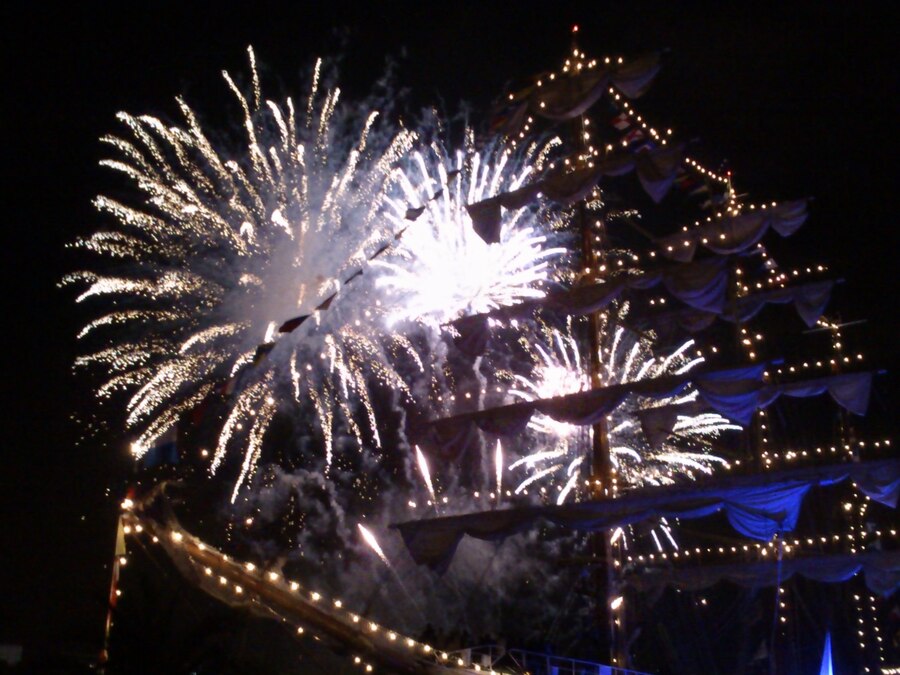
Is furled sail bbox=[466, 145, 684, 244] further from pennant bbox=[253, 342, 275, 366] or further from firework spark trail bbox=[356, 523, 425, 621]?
firework spark trail bbox=[356, 523, 425, 621]

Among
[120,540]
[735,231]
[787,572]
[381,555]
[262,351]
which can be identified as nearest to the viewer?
[120,540]

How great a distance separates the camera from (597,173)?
20500 millimetres

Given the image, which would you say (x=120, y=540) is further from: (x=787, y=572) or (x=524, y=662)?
(x=787, y=572)

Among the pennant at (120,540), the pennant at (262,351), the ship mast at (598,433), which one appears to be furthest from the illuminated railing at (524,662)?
the pennant at (262,351)

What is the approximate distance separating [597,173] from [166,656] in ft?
47.5

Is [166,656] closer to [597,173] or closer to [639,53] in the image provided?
[597,173]

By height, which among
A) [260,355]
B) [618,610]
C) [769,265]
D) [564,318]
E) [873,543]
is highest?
[769,265]

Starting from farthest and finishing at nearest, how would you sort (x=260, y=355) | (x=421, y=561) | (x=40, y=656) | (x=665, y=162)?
(x=665, y=162), (x=421, y=561), (x=260, y=355), (x=40, y=656)

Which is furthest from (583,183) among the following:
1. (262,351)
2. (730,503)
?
(262,351)

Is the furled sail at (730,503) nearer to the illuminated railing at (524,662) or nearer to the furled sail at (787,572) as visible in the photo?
the furled sail at (787,572)

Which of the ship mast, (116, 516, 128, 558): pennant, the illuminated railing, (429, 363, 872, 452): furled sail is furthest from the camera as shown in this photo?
(429, 363, 872, 452): furled sail

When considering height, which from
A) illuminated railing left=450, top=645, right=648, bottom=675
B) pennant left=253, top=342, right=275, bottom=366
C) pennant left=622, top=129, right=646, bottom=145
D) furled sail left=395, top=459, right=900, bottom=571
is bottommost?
illuminated railing left=450, top=645, right=648, bottom=675

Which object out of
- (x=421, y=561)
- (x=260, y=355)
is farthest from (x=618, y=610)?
(x=260, y=355)

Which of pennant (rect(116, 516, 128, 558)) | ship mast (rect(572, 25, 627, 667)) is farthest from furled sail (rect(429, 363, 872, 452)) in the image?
pennant (rect(116, 516, 128, 558))
